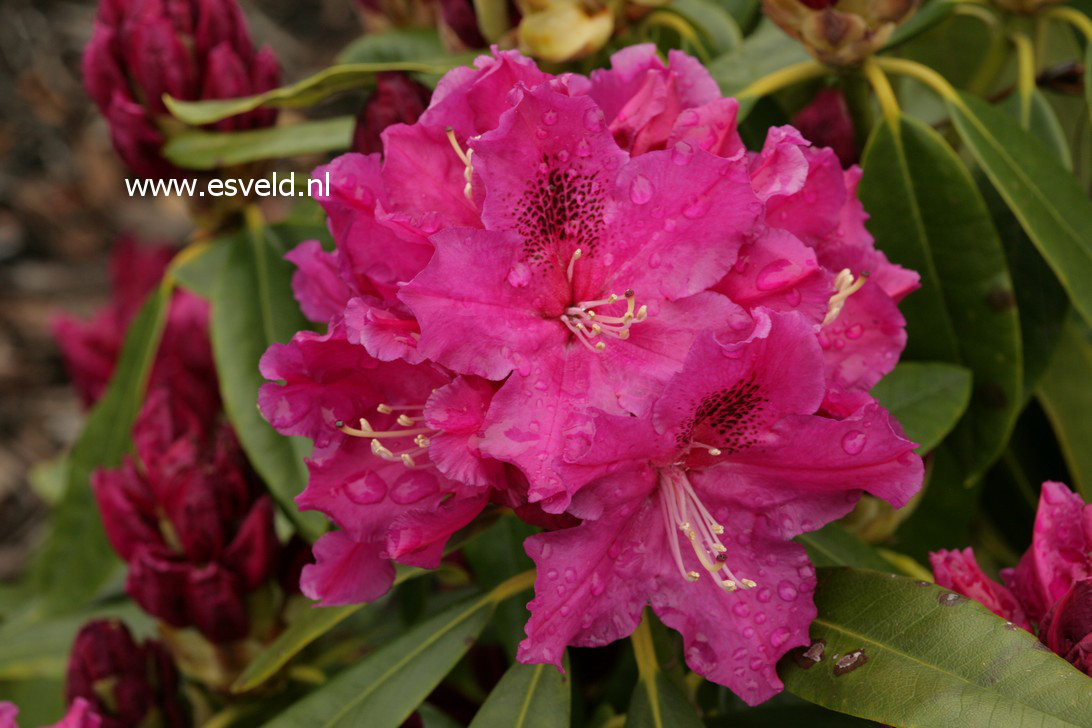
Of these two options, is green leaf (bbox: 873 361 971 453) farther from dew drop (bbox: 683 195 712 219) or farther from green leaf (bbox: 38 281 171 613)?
green leaf (bbox: 38 281 171 613)

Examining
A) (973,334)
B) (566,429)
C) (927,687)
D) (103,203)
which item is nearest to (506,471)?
(566,429)

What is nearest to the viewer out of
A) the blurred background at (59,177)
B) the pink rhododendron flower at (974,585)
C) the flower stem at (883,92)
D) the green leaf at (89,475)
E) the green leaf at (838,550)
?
the pink rhododendron flower at (974,585)

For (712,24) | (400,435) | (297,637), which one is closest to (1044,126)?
(712,24)

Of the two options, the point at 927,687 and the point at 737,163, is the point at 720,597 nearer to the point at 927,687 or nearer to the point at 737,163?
the point at 927,687

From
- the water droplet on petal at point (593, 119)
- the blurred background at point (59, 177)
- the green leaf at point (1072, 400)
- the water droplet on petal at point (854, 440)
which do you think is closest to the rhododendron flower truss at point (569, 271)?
the water droplet on petal at point (593, 119)

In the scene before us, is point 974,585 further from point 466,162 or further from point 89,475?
point 89,475

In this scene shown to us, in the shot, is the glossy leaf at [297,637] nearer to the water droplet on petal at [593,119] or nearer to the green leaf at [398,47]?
the water droplet on petal at [593,119]
